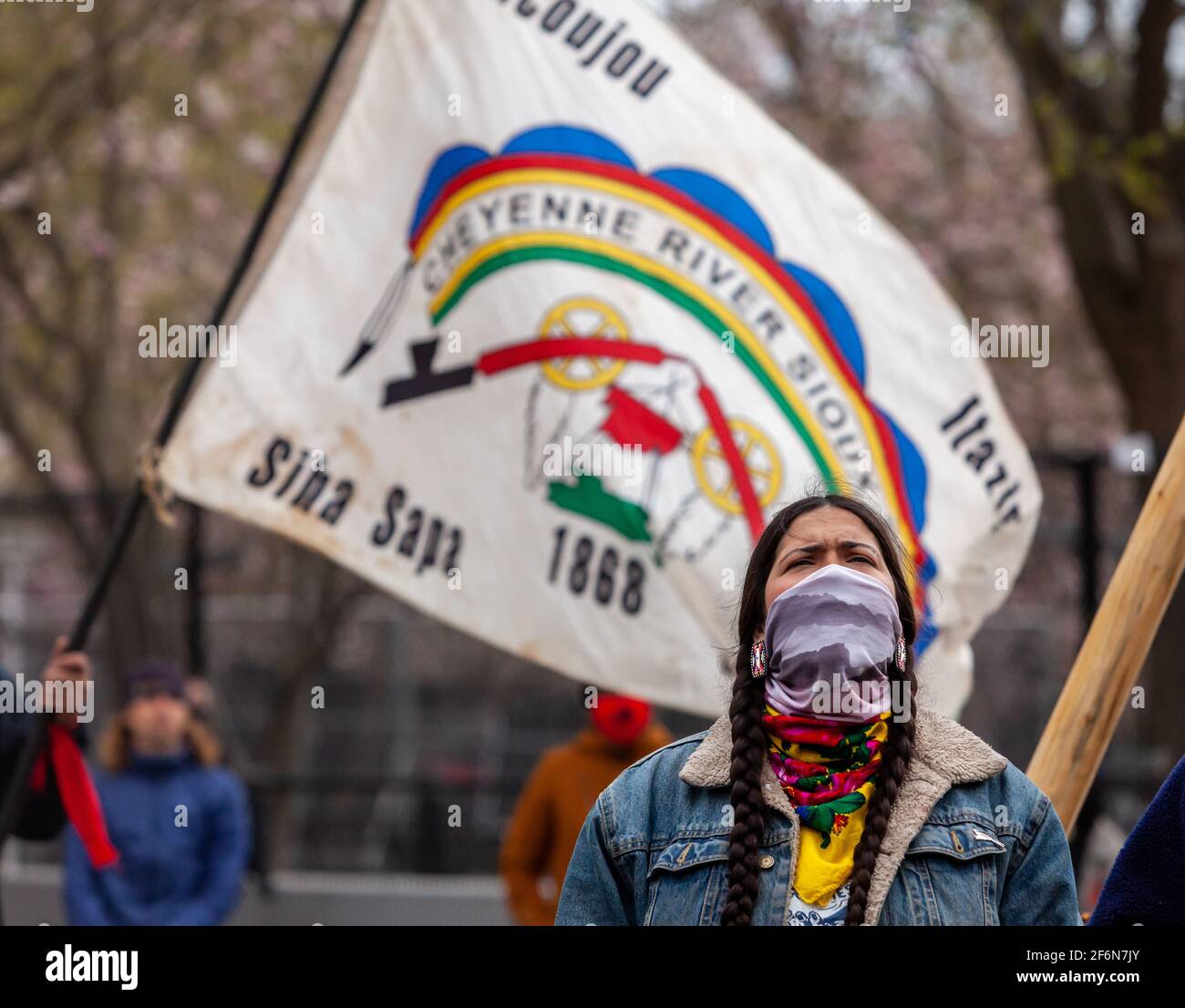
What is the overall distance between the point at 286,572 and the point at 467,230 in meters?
9.50

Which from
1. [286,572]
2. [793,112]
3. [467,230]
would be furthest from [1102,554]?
[286,572]

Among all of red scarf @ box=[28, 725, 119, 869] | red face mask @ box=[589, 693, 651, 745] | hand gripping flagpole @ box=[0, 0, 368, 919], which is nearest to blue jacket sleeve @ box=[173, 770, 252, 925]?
red face mask @ box=[589, 693, 651, 745]

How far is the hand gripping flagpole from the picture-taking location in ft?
14.0

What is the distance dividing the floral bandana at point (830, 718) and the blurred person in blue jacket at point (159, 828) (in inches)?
175

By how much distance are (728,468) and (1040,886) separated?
8.71 feet

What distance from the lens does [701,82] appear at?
17.3 feet

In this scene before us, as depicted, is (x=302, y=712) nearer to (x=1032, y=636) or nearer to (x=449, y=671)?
(x=449, y=671)

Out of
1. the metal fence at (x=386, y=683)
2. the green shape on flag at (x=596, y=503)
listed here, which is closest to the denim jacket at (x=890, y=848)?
the green shape on flag at (x=596, y=503)

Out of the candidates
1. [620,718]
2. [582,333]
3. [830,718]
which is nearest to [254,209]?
[620,718]

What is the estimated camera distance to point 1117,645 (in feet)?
10.7

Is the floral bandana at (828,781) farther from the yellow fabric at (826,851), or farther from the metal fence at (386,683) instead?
the metal fence at (386,683)

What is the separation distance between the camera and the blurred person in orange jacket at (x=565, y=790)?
636 cm

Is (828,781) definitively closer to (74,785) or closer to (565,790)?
(74,785)
